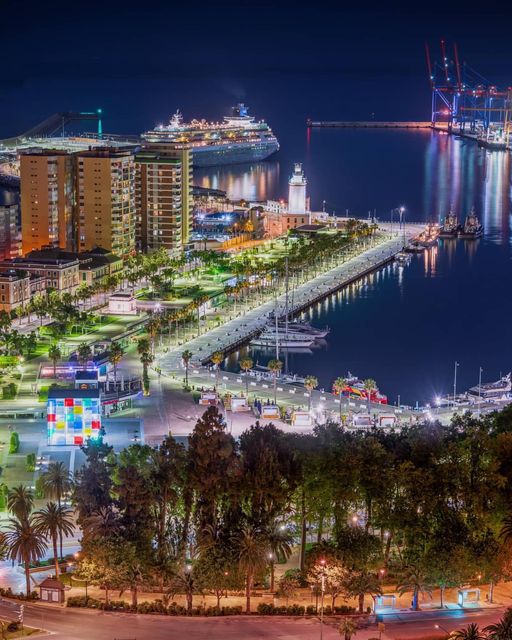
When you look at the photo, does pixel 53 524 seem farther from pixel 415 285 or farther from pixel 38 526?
pixel 415 285

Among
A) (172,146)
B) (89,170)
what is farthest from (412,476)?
(172,146)

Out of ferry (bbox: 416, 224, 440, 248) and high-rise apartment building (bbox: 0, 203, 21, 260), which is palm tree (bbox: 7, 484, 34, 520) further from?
ferry (bbox: 416, 224, 440, 248)

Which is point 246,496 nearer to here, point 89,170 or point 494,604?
point 494,604

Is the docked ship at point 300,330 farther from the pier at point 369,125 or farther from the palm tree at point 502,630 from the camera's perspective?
the pier at point 369,125

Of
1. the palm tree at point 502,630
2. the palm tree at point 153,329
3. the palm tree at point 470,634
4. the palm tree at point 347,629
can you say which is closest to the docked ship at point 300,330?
the palm tree at point 153,329

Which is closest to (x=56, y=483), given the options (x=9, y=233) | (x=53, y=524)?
(x=53, y=524)

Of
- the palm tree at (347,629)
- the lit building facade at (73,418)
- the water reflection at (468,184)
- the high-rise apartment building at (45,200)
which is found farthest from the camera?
the water reflection at (468,184)
